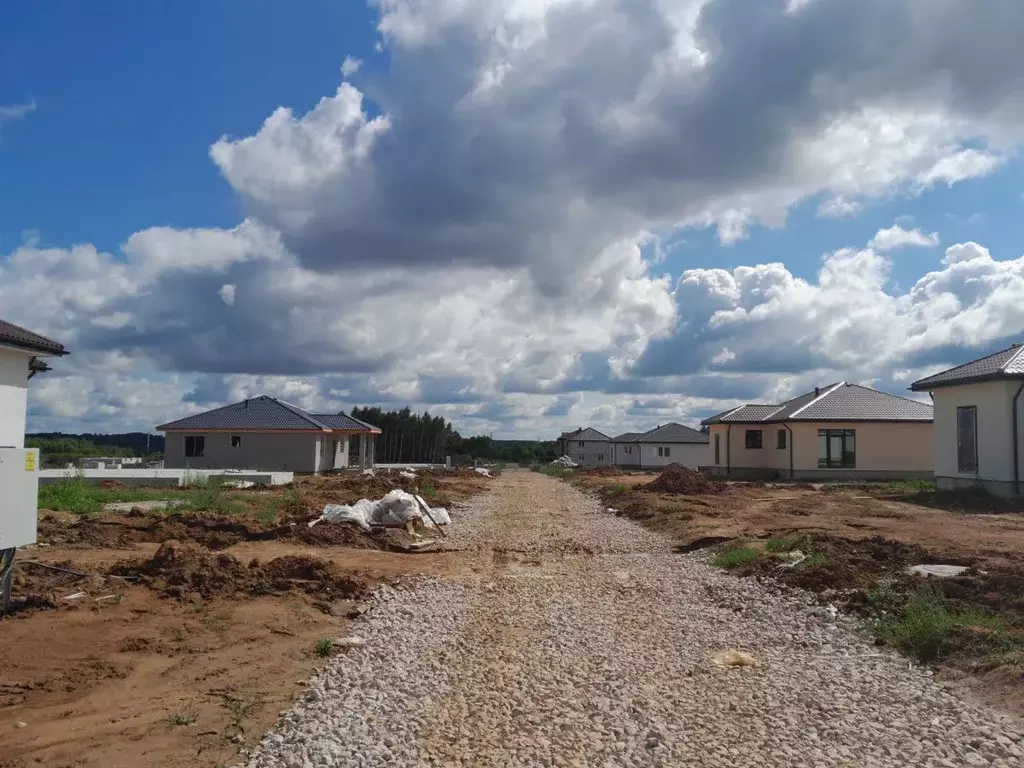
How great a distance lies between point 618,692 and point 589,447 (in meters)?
89.9

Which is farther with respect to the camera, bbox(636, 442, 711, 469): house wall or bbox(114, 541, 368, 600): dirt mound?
bbox(636, 442, 711, 469): house wall

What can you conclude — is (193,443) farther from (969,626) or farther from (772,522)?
(969,626)

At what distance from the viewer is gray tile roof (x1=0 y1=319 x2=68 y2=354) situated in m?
19.1

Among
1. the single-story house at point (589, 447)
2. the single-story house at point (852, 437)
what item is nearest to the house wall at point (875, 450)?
the single-story house at point (852, 437)

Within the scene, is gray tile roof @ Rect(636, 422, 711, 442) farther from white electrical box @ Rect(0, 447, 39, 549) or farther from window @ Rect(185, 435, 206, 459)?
white electrical box @ Rect(0, 447, 39, 549)

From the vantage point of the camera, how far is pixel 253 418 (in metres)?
44.5

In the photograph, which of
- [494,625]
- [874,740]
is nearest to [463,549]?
[494,625]

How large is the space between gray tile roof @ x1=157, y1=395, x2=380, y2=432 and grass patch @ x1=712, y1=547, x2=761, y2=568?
3187cm

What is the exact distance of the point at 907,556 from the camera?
11562 mm

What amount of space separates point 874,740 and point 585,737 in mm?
1836

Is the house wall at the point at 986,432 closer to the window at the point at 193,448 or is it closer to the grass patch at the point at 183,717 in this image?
the grass patch at the point at 183,717

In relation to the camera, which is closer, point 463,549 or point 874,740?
point 874,740

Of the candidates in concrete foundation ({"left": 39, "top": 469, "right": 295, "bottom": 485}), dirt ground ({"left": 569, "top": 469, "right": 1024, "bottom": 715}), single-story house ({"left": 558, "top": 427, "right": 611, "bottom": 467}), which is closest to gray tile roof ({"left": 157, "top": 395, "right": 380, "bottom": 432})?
concrete foundation ({"left": 39, "top": 469, "right": 295, "bottom": 485})

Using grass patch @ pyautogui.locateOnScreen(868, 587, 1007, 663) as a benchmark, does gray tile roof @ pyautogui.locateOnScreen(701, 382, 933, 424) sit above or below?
above
